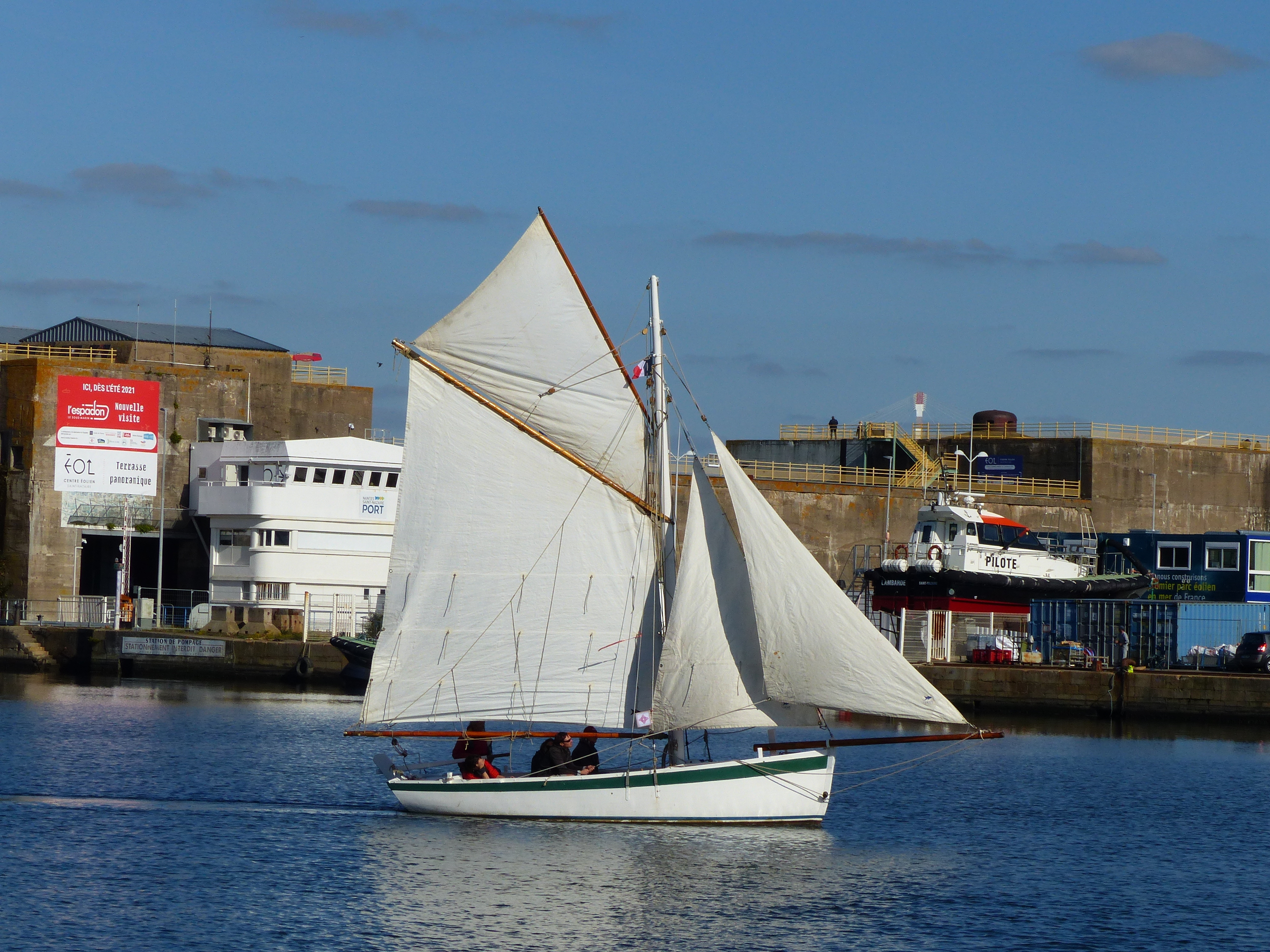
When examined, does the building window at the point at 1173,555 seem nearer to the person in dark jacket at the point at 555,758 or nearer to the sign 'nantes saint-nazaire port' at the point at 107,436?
the person in dark jacket at the point at 555,758

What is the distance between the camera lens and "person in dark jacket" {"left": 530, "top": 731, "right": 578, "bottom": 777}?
109ft

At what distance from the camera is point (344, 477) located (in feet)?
273

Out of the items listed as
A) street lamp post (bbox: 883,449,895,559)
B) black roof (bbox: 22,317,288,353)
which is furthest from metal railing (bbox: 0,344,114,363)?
street lamp post (bbox: 883,449,895,559)

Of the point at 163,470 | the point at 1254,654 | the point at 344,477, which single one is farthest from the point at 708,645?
the point at 163,470

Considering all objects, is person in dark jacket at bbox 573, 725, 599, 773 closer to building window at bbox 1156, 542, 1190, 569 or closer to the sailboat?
the sailboat

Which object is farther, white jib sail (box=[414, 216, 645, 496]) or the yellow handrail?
the yellow handrail

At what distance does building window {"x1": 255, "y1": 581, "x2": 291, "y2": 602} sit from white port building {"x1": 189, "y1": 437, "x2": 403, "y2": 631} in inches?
1.2

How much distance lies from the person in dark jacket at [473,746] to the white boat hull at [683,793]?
27.9 inches

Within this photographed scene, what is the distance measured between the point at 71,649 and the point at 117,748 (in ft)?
104

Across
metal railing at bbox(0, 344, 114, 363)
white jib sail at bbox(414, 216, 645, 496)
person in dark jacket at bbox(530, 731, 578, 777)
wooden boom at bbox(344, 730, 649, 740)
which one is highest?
metal railing at bbox(0, 344, 114, 363)

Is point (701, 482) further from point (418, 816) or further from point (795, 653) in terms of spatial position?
point (418, 816)

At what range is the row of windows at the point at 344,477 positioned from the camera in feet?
271

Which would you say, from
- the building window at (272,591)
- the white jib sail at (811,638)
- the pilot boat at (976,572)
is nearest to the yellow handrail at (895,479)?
the pilot boat at (976,572)

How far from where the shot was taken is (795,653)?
32281 millimetres
